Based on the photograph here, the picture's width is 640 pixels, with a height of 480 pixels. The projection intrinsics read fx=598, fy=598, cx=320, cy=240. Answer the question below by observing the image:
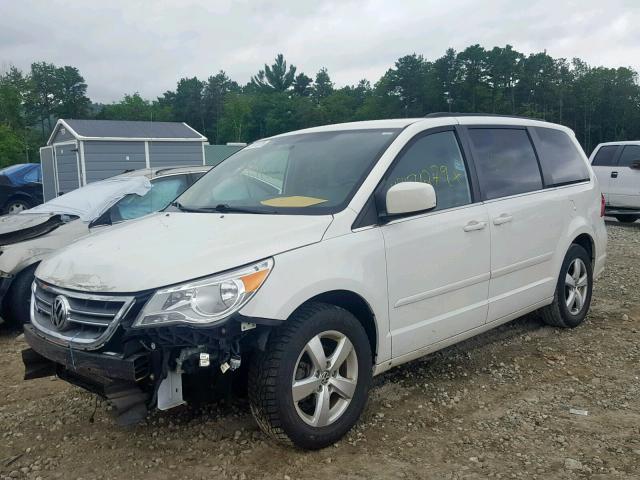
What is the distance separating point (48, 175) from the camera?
20125mm

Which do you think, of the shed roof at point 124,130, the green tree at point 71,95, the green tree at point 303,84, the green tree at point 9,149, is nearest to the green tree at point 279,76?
the green tree at point 303,84

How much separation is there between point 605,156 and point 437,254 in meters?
12.2

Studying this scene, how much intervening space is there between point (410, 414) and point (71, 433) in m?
2.02

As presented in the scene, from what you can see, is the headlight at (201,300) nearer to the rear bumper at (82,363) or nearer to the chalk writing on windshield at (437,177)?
the rear bumper at (82,363)

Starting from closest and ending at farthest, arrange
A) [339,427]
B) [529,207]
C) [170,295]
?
[170,295] < [339,427] < [529,207]

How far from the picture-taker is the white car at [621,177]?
13312 millimetres

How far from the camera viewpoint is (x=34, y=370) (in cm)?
334

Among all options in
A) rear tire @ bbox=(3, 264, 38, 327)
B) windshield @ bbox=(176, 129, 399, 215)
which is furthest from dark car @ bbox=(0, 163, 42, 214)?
windshield @ bbox=(176, 129, 399, 215)

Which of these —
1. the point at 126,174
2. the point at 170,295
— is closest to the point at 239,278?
the point at 170,295

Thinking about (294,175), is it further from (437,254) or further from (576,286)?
(576,286)

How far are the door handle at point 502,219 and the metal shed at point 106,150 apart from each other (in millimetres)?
16413

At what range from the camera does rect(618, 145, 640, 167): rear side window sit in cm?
1354

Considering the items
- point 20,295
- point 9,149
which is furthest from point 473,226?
point 9,149

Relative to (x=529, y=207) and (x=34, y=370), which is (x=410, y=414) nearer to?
(x=529, y=207)
